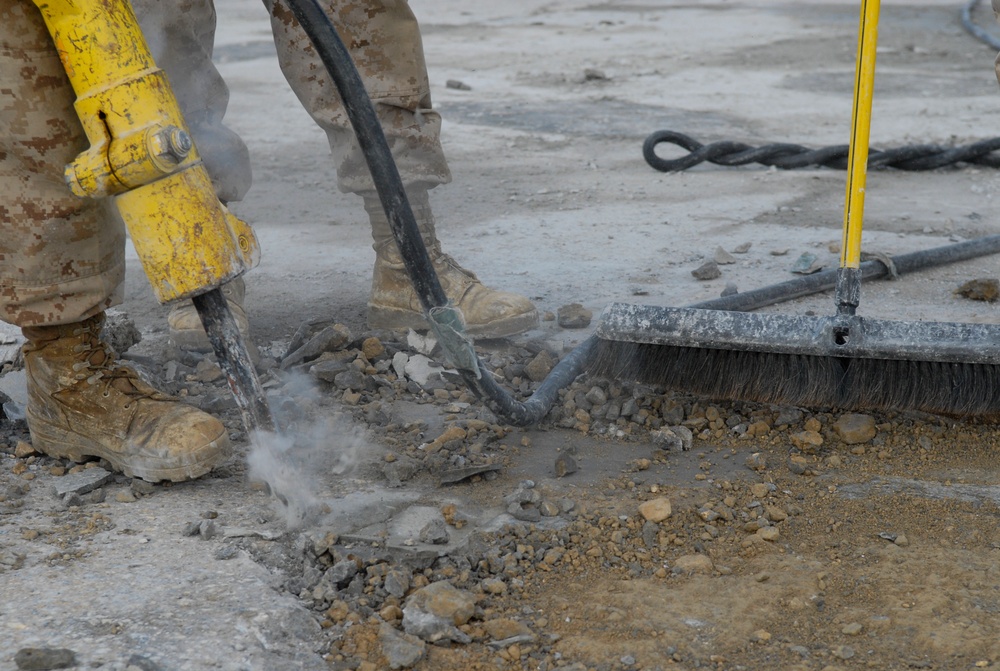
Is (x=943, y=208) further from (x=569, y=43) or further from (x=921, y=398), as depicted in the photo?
(x=569, y=43)

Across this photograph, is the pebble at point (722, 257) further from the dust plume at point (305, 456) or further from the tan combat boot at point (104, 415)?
the tan combat boot at point (104, 415)

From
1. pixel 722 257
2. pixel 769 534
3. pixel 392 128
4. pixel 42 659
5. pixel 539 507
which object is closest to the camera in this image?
pixel 42 659

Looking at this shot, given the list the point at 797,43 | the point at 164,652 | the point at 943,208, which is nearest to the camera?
the point at 164,652

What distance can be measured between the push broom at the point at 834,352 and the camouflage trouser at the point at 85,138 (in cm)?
90

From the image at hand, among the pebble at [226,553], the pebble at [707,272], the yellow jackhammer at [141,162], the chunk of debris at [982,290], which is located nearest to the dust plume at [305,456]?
the pebble at [226,553]

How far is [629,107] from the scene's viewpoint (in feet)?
19.1

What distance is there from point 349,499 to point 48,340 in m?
0.74

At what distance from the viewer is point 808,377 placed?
7.38 feet

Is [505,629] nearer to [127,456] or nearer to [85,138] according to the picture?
[127,456]

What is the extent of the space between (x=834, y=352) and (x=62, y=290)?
1558 mm

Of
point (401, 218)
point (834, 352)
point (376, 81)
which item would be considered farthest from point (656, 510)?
point (376, 81)

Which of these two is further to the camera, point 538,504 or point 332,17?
point 332,17

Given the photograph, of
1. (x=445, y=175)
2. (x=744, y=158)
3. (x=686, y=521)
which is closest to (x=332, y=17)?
(x=445, y=175)

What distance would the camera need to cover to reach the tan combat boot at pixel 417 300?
2.79 m
